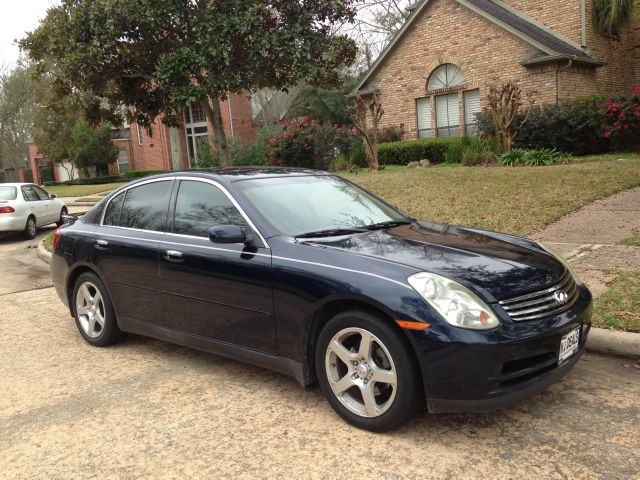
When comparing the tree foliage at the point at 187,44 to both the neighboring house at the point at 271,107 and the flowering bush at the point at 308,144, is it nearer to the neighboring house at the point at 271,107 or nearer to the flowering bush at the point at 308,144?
the flowering bush at the point at 308,144

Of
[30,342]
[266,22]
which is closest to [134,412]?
[30,342]

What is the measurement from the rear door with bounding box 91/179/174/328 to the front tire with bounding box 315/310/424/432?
1.71 meters

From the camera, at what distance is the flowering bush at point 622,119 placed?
16.7 m

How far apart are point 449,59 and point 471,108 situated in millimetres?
2096

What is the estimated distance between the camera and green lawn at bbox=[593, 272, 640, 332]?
4547mm

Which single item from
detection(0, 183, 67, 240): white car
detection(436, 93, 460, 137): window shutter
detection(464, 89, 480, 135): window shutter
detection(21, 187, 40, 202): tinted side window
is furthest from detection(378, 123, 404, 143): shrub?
detection(21, 187, 40, 202): tinted side window

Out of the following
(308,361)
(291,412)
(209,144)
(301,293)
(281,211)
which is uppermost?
(209,144)

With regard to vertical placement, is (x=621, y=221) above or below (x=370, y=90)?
below

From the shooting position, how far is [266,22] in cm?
1212

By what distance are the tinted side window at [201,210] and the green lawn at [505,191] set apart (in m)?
5.50

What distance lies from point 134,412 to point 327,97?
1159 inches

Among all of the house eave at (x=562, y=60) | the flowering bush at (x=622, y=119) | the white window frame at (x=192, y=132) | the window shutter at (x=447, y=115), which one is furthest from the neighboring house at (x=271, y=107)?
the flowering bush at (x=622, y=119)

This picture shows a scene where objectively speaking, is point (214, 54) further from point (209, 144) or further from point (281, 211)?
point (209, 144)

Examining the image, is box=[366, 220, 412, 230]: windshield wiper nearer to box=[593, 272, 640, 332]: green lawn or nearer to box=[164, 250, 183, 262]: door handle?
box=[164, 250, 183, 262]: door handle
